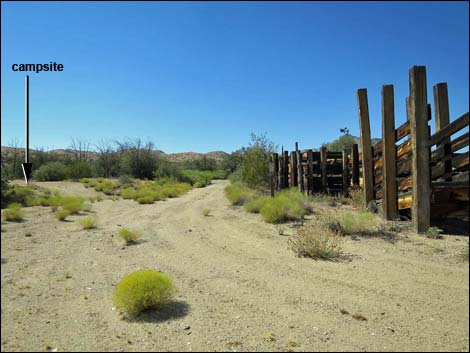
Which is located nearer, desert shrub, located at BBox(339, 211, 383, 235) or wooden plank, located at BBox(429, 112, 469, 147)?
wooden plank, located at BBox(429, 112, 469, 147)

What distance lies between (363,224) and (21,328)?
6715 millimetres

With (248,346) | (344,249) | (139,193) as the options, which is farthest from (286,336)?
(139,193)

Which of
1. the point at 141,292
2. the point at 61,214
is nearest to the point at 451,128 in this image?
the point at 141,292

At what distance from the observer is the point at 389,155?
25.6 ft

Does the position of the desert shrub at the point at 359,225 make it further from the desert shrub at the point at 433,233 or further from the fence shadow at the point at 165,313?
the fence shadow at the point at 165,313

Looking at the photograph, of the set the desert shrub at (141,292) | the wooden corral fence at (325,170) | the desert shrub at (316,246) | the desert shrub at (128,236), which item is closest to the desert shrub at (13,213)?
the desert shrub at (141,292)

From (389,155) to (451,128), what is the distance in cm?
187

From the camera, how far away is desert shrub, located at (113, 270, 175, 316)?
3061 millimetres

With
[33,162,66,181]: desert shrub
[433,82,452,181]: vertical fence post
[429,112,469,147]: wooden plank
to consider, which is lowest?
[33,162,66,181]: desert shrub

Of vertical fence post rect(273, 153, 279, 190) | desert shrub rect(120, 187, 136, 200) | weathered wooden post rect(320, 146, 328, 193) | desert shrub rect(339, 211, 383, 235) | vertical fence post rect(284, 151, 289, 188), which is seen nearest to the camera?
desert shrub rect(339, 211, 383, 235)

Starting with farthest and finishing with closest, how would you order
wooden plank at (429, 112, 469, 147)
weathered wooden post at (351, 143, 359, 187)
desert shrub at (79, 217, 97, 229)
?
1. weathered wooden post at (351, 143, 359, 187)
2. wooden plank at (429, 112, 469, 147)
3. desert shrub at (79, 217, 97, 229)

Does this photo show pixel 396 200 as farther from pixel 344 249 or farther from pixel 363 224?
pixel 344 249

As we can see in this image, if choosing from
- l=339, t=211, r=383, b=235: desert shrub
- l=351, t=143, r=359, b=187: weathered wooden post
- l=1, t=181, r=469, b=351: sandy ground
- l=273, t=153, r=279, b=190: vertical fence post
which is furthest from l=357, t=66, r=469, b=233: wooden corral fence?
l=273, t=153, r=279, b=190: vertical fence post

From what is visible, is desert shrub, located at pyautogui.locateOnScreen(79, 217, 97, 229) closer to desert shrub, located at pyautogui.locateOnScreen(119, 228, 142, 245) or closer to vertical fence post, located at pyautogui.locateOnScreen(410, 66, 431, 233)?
desert shrub, located at pyautogui.locateOnScreen(119, 228, 142, 245)
